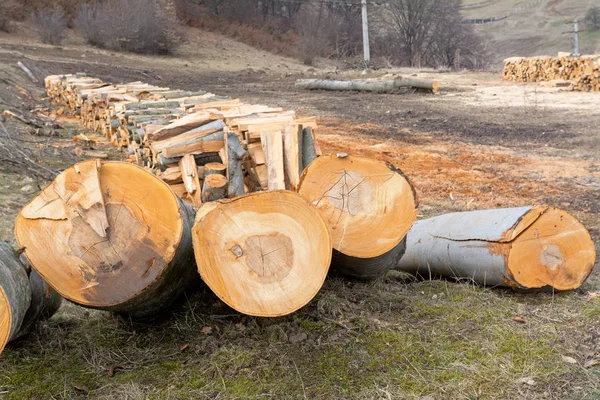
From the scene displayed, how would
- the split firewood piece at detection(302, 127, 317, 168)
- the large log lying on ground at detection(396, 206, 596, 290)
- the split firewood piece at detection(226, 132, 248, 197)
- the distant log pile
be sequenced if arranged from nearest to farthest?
the large log lying on ground at detection(396, 206, 596, 290), the split firewood piece at detection(226, 132, 248, 197), the split firewood piece at detection(302, 127, 317, 168), the distant log pile

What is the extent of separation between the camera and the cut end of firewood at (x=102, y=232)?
309 cm

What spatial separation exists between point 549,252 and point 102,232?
9.21 ft

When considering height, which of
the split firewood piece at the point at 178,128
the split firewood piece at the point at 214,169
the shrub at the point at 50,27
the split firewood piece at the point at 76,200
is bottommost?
the split firewood piece at the point at 214,169

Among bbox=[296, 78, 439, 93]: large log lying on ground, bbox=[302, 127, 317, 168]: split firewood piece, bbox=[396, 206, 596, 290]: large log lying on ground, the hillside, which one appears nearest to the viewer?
bbox=[396, 206, 596, 290]: large log lying on ground

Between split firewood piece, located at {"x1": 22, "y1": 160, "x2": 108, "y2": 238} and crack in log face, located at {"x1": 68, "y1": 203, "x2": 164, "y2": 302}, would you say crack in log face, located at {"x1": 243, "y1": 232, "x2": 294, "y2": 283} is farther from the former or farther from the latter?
split firewood piece, located at {"x1": 22, "y1": 160, "x2": 108, "y2": 238}

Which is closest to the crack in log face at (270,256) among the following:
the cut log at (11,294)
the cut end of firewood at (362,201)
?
the cut end of firewood at (362,201)

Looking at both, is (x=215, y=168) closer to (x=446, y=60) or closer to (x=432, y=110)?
(x=432, y=110)

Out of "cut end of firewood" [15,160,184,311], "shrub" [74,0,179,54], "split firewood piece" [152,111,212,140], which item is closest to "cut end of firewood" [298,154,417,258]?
"cut end of firewood" [15,160,184,311]

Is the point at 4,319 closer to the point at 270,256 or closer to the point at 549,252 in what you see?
the point at 270,256

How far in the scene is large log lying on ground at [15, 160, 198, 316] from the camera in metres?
3.09

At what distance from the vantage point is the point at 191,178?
19.3 feet

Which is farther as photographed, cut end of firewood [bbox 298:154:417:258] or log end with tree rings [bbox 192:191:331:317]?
cut end of firewood [bbox 298:154:417:258]

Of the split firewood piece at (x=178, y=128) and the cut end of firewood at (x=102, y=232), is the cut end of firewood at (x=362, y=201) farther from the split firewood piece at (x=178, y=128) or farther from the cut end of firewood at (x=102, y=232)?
the split firewood piece at (x=178, y=128)

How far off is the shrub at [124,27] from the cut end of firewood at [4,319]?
32119 mm
